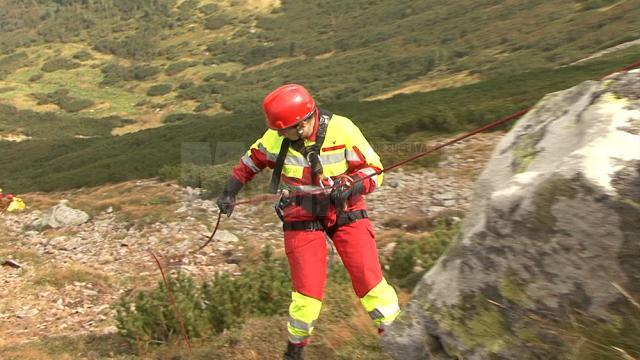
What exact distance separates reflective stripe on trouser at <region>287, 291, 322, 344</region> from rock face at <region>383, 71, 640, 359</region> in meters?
0.99

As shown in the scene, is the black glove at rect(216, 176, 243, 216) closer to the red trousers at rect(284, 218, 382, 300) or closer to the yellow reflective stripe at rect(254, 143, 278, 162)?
the yellow reflective stripe at rect(254, 143, 278, 162)

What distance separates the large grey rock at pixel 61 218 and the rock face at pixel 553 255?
43.2 ft

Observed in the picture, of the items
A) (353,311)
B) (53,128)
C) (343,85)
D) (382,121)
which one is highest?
(353,311)

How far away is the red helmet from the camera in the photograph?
338 cm

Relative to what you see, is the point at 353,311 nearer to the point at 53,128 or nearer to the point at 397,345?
the point at 397,345

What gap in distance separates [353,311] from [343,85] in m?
40.1

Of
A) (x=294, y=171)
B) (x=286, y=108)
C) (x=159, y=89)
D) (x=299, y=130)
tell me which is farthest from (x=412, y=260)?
(x=159, y=89)

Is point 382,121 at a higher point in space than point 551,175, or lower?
lower

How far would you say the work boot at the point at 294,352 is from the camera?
3.56 meters

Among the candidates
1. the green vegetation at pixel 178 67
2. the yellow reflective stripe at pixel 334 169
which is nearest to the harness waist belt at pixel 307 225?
the yellow reflective stripe at pixel 334 169

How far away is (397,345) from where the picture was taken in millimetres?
2547

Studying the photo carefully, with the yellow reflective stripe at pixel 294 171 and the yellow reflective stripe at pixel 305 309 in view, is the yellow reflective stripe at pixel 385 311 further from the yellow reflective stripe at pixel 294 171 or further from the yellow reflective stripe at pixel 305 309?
the yellow reflective stripe at pixel 294 171

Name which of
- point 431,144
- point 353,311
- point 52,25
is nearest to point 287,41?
point 52,25

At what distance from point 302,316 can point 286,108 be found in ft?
4.34
